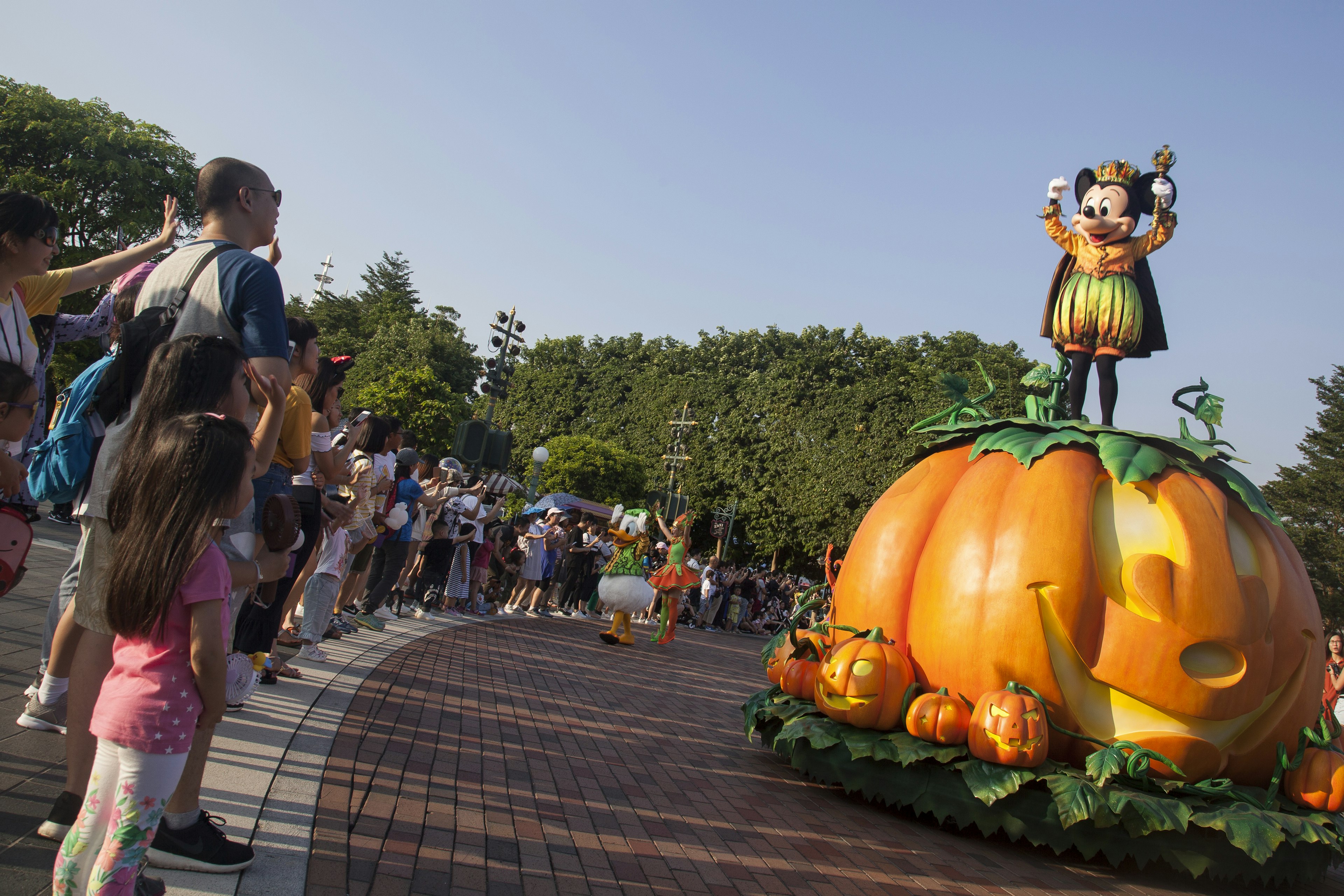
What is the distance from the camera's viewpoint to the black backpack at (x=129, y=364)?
3.01 m

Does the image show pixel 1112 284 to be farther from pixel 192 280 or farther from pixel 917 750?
pixel 192 280

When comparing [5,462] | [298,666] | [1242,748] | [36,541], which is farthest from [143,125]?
[1242,748]

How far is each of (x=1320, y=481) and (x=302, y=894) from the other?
4804cm

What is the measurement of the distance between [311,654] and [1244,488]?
21.3 ft

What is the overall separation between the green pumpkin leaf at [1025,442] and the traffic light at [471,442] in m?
9.76

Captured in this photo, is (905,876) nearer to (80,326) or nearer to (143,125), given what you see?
(80,326)

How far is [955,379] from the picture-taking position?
6.83 metres

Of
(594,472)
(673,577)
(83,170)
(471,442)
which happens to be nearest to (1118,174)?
(673,577)

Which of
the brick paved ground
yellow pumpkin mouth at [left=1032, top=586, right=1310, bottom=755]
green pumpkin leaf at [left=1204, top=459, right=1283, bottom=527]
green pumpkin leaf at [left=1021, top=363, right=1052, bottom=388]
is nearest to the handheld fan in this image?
the brick paved ground

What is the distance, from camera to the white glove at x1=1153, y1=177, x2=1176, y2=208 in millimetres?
6801

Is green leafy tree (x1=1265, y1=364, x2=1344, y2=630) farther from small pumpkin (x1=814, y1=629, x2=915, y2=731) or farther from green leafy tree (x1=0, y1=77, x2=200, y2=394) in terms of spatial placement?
green leafy tree (x1=0, y1=77, x2=200, y2=394)

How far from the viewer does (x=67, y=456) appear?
120 inches

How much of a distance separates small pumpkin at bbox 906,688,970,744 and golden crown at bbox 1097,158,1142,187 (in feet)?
14.2

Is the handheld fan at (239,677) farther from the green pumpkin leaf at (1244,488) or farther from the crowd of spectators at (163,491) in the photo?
the green pumpkin leaf at (1244,488)
